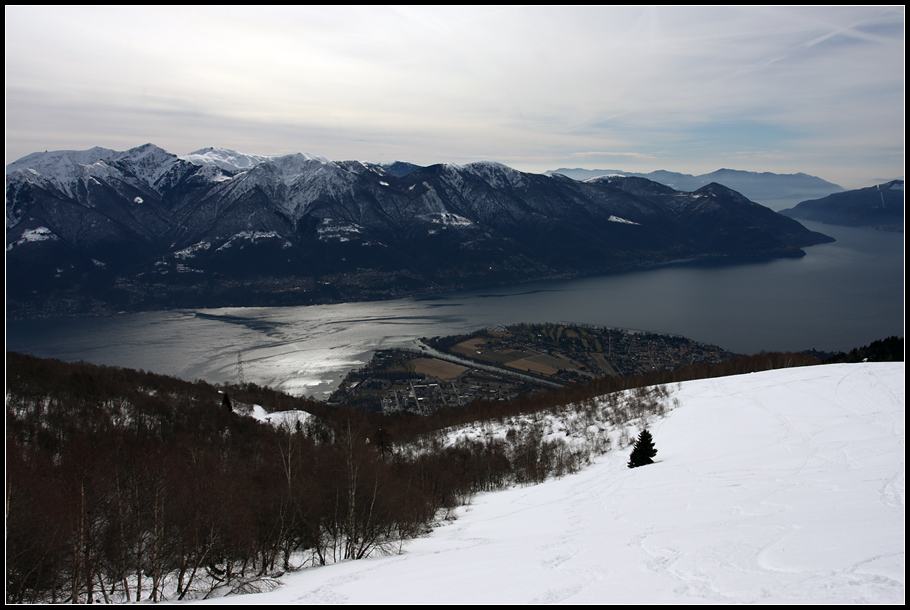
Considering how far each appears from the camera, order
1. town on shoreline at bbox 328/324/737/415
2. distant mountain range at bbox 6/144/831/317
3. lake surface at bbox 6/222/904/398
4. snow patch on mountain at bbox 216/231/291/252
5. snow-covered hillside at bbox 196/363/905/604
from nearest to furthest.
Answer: snow-covered hillside at bbox 196/363/905/604
town on shoreline at bbox 328/324/737/415
lake surface at bbox 6/222/904/398
distant mountain range at bbox 6/144/831/317
snow patch on mountain at bbox 216/231/291/252

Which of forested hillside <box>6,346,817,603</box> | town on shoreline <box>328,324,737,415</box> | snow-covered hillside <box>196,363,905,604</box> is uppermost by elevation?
snow-covered hillside <box>196,363,905,604</box>

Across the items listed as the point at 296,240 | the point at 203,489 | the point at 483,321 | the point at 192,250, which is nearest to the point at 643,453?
the point at 203,489

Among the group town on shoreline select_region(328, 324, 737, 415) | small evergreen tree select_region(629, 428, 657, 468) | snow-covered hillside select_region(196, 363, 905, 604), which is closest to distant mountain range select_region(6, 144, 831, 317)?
town on shoreline select_region(328, 324, 737, 415)

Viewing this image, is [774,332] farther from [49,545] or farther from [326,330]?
[49,545]

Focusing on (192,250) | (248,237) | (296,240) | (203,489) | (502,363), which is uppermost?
(248,237)

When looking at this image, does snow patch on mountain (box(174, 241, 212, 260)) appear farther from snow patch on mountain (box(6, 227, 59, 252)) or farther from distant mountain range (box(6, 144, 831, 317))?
snow patch on mountain (box(6, 227, 59, 252))

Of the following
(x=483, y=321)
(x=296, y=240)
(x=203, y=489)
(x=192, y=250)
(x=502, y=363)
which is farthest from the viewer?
(x=296, y=240)

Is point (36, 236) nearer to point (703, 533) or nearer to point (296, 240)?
point (296, 240)
